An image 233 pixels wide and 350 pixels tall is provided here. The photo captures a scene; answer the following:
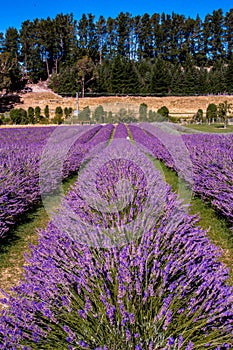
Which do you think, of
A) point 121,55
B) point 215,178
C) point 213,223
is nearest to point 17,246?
point 213,223

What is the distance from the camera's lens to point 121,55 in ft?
303

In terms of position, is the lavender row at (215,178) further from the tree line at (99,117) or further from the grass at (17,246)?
the tree line at (99,117)

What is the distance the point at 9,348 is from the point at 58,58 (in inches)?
3681

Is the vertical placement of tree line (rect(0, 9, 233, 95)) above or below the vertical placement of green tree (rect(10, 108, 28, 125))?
above

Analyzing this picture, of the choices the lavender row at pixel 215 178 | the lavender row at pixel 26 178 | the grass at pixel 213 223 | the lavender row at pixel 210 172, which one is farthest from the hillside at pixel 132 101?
the grass at pixel 213 223

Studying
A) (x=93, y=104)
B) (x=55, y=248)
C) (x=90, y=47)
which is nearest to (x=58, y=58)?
(x=90, y=47)

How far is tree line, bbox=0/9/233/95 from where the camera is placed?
68.2 m

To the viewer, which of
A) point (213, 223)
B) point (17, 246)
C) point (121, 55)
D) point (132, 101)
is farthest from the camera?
point (121, 55)

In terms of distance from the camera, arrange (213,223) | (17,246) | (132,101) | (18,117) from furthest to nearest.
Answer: (132,101), (18,117), (213,223), (17,246)

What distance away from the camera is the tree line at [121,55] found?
224ft

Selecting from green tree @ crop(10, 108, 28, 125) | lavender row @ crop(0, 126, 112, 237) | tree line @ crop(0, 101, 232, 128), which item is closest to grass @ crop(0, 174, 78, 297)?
lavender row @ crop(0, 126, 112, 237)

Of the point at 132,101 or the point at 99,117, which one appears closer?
the point at 99,117

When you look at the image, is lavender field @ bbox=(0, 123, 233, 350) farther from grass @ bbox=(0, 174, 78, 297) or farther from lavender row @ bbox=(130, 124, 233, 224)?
lavender row @ bbox=(130, 124, 233, 224)

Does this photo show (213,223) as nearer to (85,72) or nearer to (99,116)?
(99,116)
